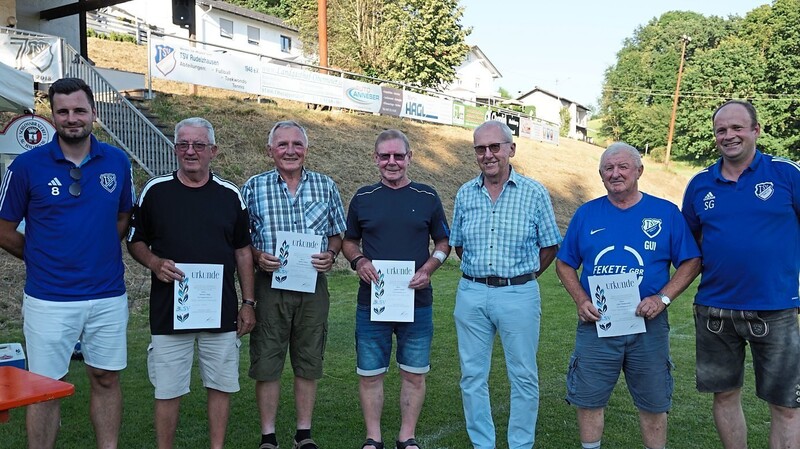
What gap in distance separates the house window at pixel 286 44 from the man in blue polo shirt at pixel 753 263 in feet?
165

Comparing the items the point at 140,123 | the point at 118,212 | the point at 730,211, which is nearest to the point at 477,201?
the point at 730,211

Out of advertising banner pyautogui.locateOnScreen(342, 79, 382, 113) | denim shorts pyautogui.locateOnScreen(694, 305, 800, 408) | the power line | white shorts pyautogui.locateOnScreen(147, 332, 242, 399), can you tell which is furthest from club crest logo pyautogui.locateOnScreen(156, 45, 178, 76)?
the power line

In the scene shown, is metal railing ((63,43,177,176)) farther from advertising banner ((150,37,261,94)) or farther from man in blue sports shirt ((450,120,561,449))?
man in blue sports shirt ((450,120,561,449))

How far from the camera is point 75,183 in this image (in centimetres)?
373

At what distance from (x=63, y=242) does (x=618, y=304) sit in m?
3.33

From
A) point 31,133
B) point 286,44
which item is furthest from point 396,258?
point 286,44

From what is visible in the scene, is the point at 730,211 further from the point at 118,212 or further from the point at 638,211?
the point at 118,212

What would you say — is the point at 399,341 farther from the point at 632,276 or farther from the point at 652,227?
the point at 652,227

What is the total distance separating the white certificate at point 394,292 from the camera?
14.0ft

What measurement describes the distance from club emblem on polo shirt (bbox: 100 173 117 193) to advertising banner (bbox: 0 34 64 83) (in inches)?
396

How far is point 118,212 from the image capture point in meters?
3.99

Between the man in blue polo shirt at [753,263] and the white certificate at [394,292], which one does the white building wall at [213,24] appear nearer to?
the white certificate at [394,292]

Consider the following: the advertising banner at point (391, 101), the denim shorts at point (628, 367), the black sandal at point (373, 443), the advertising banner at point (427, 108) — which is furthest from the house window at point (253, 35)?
the denim shorts at point (628, 367)

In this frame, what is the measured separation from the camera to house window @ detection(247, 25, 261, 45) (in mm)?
47812
